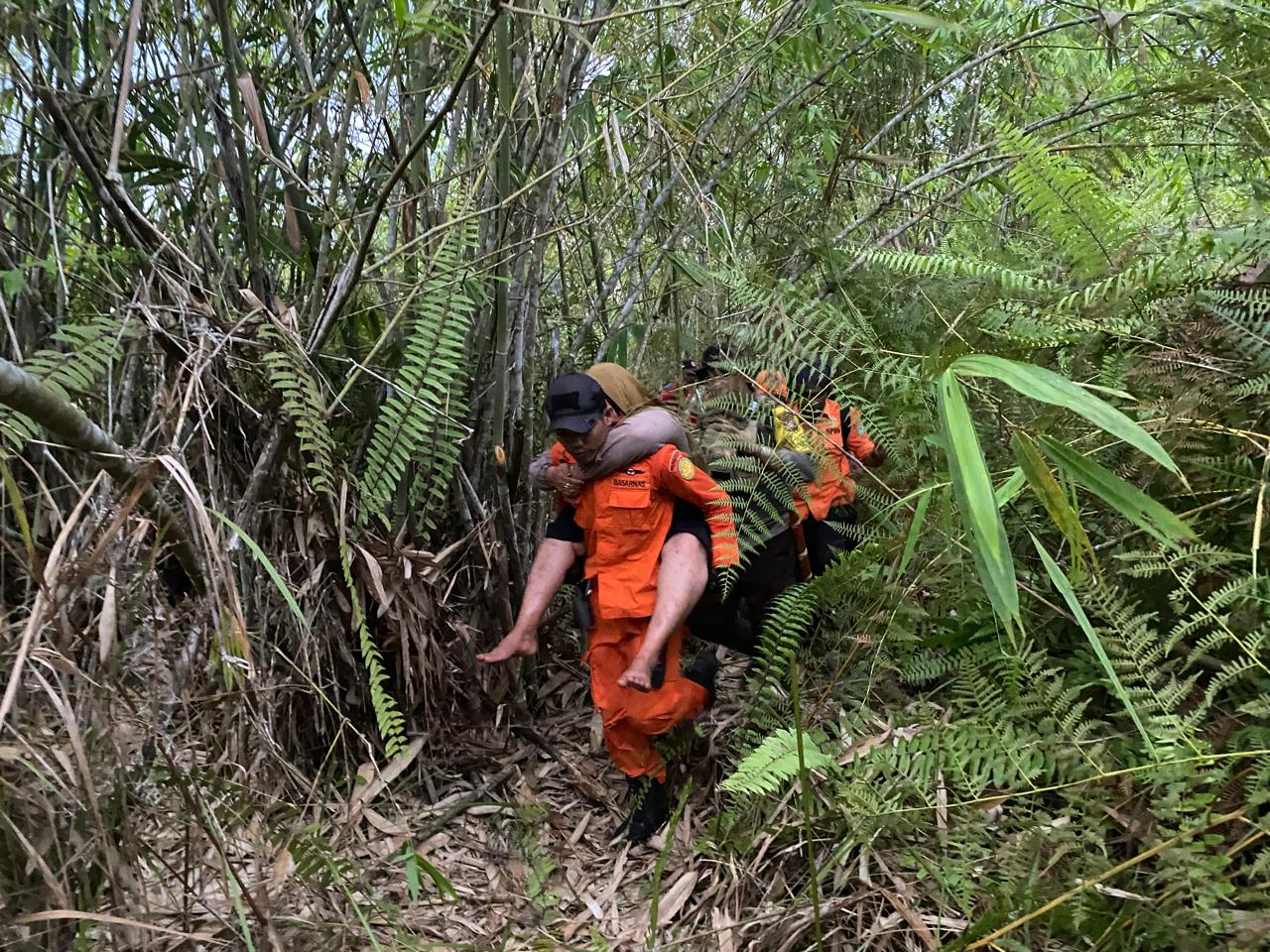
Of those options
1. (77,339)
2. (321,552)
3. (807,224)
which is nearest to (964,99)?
(807,224)

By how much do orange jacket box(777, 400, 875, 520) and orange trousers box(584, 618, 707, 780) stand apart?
68cm

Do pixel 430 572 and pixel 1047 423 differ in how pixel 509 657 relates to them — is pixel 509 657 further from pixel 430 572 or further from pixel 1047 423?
pixel 1047 423

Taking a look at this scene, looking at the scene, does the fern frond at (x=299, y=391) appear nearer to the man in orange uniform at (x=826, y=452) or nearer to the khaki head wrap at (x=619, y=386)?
the khaki head wrap at (x=619, y=386)

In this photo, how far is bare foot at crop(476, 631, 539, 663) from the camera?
2.39m

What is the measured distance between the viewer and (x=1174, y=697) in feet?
5.07

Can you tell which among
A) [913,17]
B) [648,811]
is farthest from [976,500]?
[648,811]

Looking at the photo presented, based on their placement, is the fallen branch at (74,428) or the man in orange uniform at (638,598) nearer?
the fallen branch at (74,428)

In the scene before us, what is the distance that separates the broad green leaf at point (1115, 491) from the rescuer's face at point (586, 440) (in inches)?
49.9

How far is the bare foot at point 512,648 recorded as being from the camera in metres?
2.39

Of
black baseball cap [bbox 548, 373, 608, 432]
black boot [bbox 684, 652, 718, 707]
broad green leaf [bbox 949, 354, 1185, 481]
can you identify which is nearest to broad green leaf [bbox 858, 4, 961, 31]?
broad green leaf [bbox 949, 354, 1185, 481]

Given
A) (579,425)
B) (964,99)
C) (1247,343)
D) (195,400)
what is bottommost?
(1247,343)

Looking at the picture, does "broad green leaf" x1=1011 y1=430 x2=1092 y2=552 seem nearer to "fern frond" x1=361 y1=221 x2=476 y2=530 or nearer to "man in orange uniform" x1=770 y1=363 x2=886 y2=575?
"man in orange uniform" x1=770 y1=363 x2=886 y2=575

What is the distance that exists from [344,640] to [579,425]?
0.91 metres

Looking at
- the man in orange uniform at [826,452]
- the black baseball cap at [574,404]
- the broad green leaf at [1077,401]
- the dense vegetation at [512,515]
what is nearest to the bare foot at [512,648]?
the dense vegetation at [512,515]
